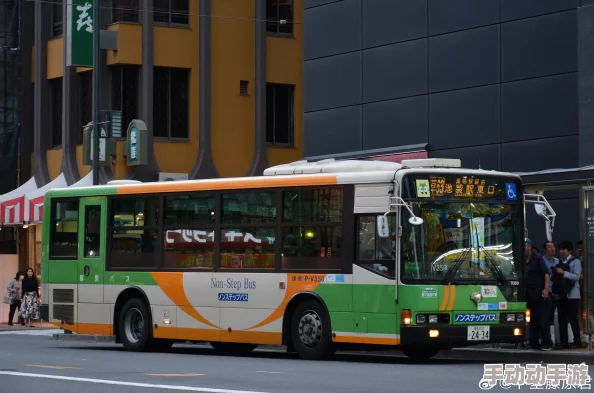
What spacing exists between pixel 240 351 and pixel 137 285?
2.24 metres

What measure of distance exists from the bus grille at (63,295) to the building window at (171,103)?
50.1ft

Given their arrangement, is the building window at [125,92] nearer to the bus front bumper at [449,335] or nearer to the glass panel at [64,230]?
the glass panel at [64,230]

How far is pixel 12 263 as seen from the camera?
43.4 m

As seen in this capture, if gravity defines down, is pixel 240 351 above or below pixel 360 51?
below

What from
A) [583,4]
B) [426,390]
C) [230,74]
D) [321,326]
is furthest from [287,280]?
[230,74]

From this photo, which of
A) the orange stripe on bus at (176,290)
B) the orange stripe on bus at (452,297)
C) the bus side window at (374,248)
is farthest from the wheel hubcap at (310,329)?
the orange stripe on bus at (176,290)

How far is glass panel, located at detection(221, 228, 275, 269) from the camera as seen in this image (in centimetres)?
2111

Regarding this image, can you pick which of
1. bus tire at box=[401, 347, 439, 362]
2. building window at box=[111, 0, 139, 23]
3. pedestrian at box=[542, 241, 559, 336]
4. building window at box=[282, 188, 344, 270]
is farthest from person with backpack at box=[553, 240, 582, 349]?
building window at box=[111, 0, 139, 23]

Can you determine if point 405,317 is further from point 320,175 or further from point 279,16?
point 279,16

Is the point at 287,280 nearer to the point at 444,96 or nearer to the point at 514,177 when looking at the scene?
the point at 514,177

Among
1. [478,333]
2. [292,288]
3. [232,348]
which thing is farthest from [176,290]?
[478,333]

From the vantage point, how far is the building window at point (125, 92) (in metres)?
39.6

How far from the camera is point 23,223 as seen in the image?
132 ft

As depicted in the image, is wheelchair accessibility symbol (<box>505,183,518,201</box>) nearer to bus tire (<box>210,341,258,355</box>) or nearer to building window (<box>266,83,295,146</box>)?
bus tire (<box>210,341,258,355</box>)
